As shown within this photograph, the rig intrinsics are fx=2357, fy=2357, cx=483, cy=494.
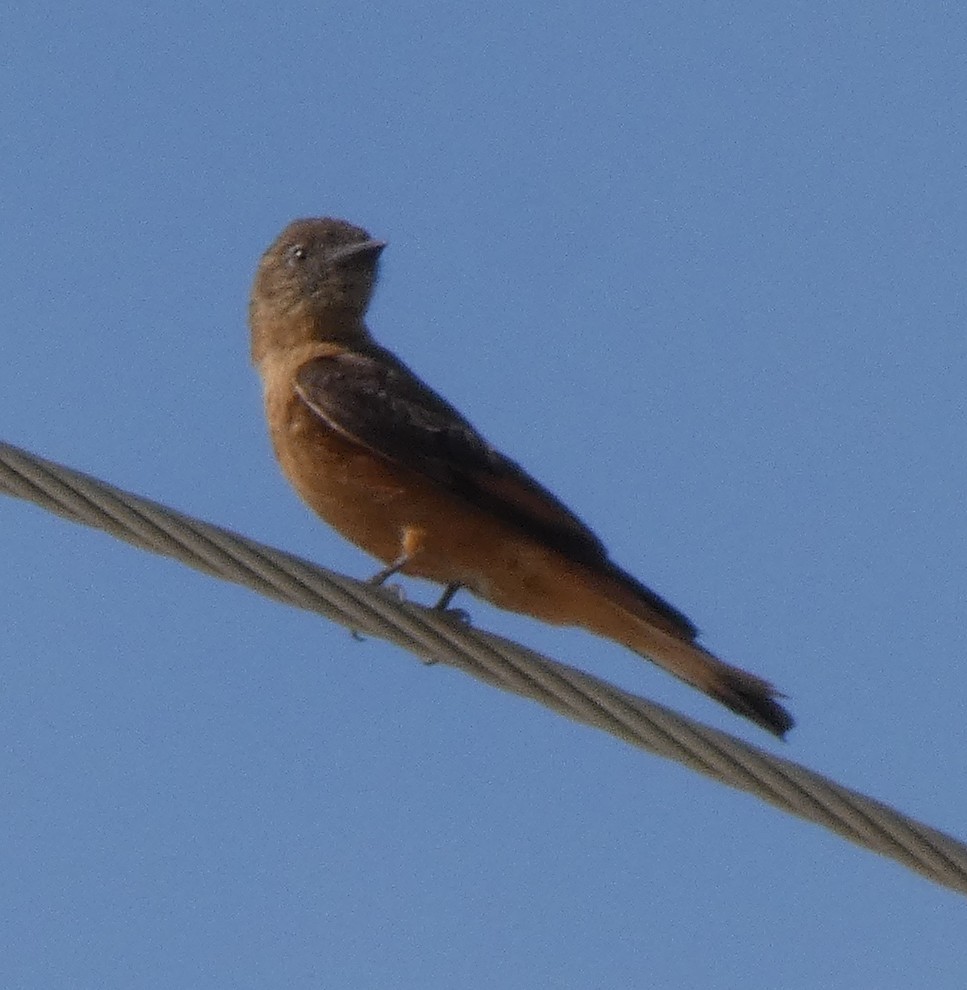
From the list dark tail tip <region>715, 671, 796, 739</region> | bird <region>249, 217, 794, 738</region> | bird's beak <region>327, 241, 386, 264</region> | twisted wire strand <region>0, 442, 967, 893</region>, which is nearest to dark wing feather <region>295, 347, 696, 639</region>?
bird <region>249, 217, 794, 738</region>

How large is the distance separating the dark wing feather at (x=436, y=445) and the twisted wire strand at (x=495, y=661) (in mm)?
2391

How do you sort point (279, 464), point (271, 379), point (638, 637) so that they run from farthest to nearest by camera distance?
1. point (271, 379)
2. point (279, 464)
3. point (638, 637)

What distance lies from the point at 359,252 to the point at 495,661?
5.32 m

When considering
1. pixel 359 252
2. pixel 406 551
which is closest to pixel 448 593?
pixel 406 551

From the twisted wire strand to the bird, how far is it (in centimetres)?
209

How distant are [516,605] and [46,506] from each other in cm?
350

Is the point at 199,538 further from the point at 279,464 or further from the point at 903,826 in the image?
the point at 279,464

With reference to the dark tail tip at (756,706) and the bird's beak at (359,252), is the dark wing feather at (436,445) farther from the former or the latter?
the bird's beak at (359,252)

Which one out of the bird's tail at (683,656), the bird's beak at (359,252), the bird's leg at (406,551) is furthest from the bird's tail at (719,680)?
the bird's beak at (359,252)

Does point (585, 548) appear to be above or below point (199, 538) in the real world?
above

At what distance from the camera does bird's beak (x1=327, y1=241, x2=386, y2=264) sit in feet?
39.7

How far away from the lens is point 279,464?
10.3m

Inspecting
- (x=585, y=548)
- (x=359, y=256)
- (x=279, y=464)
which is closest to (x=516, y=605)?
(x=585, y=548)

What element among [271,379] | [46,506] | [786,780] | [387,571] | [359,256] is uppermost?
[359,256]
